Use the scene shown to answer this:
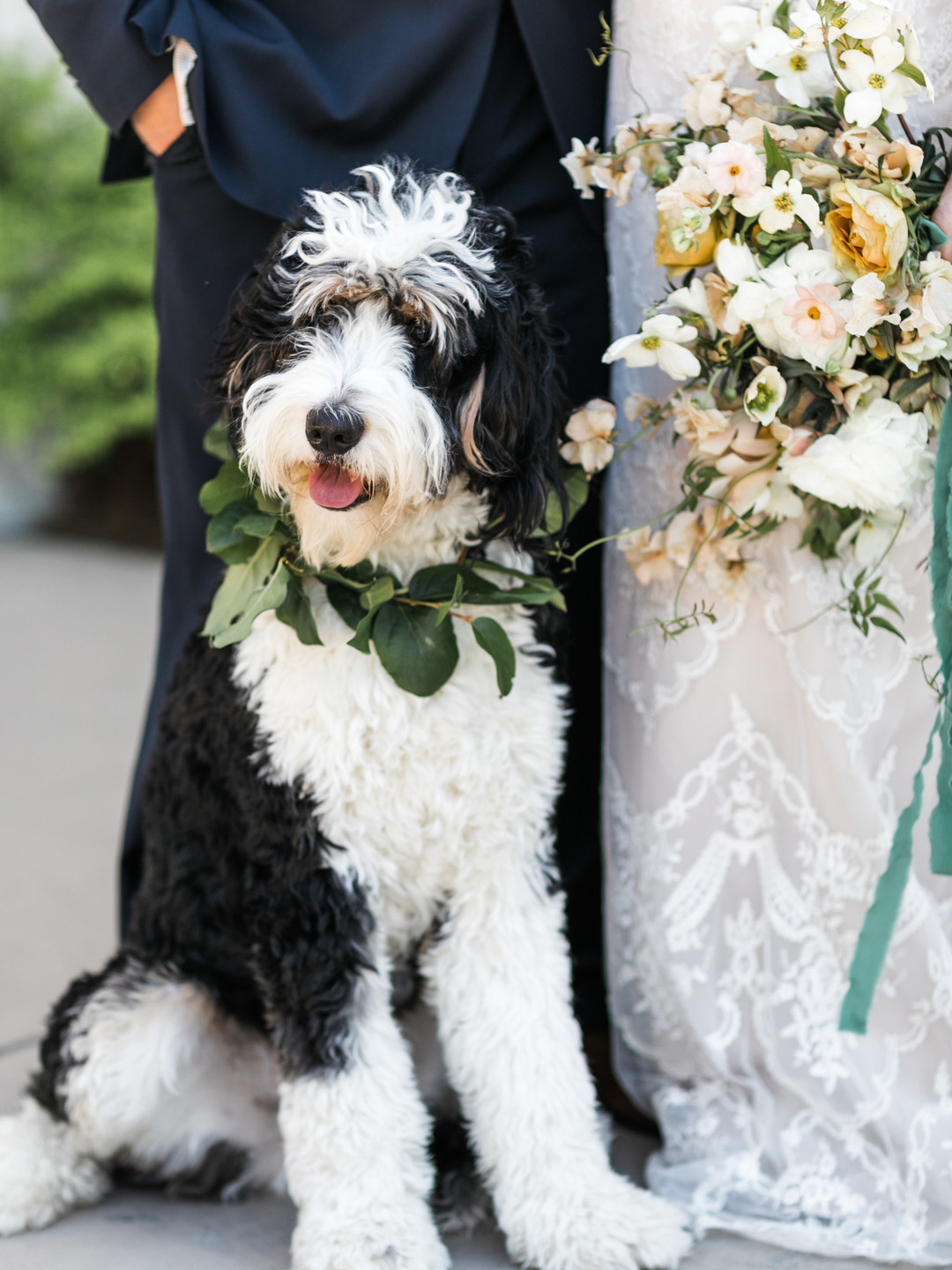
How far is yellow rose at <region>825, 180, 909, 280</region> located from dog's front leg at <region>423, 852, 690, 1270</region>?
0.92 metres

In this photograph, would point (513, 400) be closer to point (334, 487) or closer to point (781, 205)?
point (334, 487)

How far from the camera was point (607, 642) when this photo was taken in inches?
85.3

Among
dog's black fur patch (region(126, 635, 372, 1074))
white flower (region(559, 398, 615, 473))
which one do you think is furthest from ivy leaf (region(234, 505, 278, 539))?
white flower (region(559, 398, 615, 473))

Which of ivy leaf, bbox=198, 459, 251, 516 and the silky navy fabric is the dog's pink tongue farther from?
the silky navy fabric

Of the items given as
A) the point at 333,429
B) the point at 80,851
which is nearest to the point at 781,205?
the point at 333,429

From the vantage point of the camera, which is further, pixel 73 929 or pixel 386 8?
pixel 73 929

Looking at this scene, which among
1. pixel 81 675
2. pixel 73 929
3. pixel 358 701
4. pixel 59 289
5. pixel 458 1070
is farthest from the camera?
pixel 59 289

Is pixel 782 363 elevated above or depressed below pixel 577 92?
below

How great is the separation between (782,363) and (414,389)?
515 mm

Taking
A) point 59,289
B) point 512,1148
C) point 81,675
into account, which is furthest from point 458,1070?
point 59,289

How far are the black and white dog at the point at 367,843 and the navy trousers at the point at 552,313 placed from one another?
310mm

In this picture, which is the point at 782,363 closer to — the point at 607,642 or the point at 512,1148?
the point at 607,642

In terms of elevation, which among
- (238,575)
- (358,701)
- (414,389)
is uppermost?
(414,389)

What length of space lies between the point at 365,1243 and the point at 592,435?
3.76 ft
